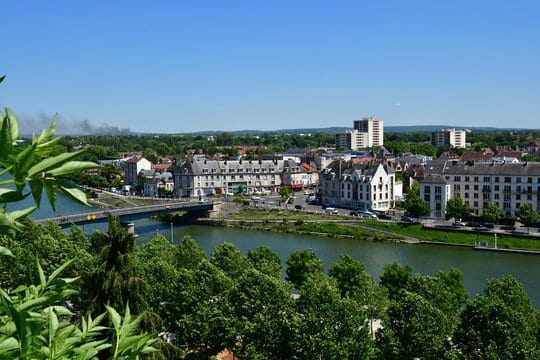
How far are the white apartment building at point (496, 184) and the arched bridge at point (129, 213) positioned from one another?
1094 cm

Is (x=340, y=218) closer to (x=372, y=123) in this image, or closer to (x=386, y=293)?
(x=386, y=293)

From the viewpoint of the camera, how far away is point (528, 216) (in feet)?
72.1

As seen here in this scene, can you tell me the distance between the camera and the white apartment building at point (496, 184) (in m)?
23.9

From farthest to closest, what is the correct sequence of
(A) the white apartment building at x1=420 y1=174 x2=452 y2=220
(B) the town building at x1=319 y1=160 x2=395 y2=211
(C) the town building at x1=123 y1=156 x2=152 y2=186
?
1. (C) the town building at x1=123 y1=156 x2=152 y2=186
2. (B) the town building at x1=319 y1=160 x2=395 y2=211
3. (A) the white apartment building at x1=420 y1=174 x2=452 y2=220

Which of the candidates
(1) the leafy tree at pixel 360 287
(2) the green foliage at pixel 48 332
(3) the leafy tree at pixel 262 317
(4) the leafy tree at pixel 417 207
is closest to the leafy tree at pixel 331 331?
(3) the leafy tree at pixel 262 317

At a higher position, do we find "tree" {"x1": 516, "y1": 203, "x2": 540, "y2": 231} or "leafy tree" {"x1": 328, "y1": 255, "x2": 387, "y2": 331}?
"leafy tree" {"x1": 328, "y1": 255, "x2": 387, "y2": 331}

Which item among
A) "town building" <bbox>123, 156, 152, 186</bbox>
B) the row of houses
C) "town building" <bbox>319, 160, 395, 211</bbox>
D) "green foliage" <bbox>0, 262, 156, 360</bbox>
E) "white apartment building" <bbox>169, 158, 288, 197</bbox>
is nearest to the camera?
"green foliage" <bbox>0, 262, 156, 360</bbox>

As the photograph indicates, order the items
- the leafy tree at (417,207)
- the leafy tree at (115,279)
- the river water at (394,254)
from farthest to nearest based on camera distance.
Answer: the leafy tree at (417,207) < the river water at (394,254) < the leafy tree at (115,279)

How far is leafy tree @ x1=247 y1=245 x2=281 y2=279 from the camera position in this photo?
11488 mm

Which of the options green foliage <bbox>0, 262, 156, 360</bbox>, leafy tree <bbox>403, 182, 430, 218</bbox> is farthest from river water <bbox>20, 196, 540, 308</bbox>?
green foliage <bbox>0, 262, 156, 360</bbox>

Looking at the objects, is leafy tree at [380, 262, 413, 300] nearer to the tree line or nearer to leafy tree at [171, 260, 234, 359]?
the tree line

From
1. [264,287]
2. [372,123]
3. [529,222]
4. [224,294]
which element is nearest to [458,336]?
[264,287]

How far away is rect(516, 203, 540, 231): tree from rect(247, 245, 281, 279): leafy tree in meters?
12.5

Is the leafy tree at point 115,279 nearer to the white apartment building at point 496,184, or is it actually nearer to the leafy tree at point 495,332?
the leafy tree at point 495,332
